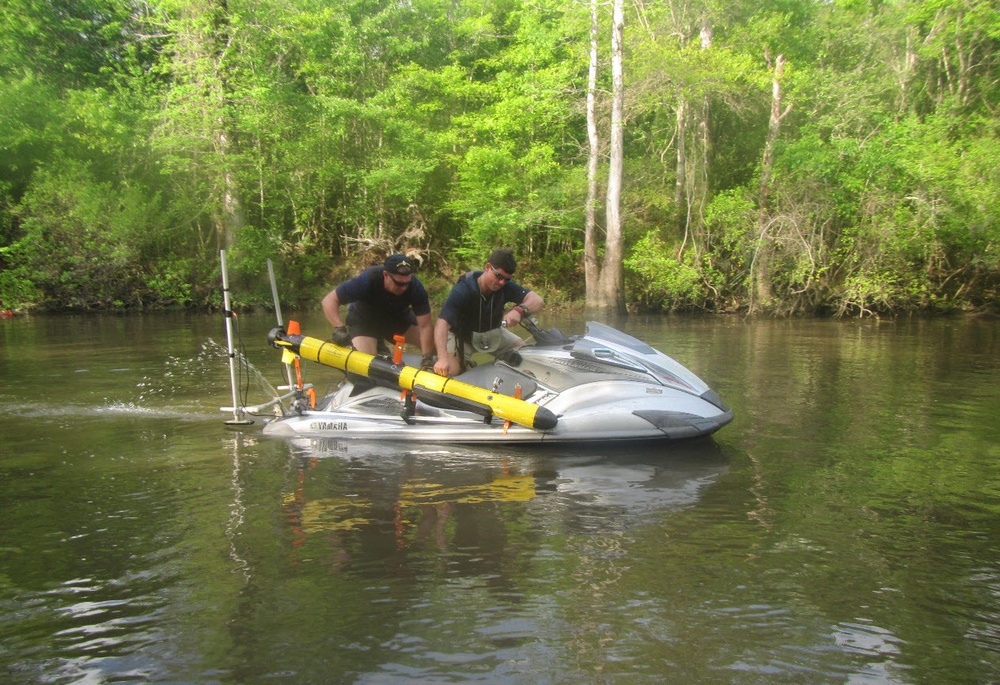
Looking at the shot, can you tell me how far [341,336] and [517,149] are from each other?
19.2m

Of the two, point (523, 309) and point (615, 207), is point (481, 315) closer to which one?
point (523, 309)

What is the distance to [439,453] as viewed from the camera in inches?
281

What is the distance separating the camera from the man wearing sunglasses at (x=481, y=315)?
7.23 m

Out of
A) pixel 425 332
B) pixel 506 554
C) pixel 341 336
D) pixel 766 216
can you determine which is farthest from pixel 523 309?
pixel 766 216

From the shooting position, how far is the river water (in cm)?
360

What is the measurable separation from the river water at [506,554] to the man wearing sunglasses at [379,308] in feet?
3.53

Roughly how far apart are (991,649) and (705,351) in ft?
34.5

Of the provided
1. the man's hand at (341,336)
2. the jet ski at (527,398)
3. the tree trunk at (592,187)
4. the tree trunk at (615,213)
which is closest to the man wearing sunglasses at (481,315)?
the jet ski at (527,398)

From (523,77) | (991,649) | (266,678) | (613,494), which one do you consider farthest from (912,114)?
(266,678)

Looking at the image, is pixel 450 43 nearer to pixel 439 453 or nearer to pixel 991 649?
pixel 439 453

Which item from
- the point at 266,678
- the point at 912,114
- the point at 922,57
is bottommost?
the point at 266,678

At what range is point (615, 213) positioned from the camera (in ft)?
72.6

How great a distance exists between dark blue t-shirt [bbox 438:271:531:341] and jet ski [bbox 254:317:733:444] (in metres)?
0.29

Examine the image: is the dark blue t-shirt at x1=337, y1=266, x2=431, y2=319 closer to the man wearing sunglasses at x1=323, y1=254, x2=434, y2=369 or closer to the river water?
the man wearing sunglasses at x1=323, y1=254, x2=434, y2=369
